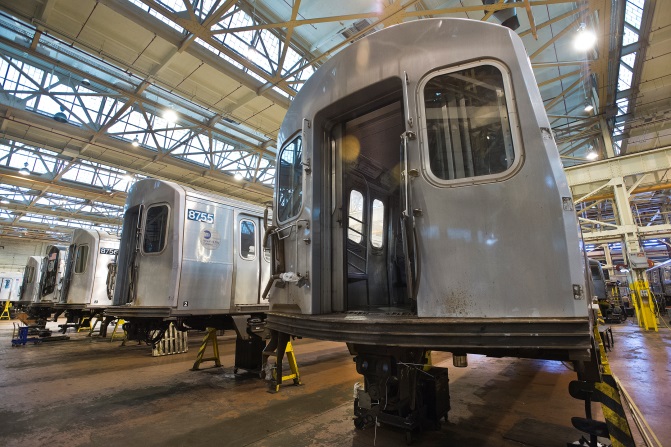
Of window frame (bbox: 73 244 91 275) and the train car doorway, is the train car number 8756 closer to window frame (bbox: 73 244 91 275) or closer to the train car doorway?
the train car doorway

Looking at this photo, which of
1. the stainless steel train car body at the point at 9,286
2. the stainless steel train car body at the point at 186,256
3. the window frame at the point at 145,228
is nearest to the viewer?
the stainless steel train car body at the point at 186,256

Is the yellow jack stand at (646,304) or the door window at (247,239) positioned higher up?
the door window at (247,239)

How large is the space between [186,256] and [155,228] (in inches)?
36.7

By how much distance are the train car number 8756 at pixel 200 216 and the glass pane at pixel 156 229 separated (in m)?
0.43

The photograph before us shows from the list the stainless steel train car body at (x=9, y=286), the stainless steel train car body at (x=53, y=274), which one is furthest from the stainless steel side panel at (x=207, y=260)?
the stainless steel train car body at (x=9, y=286)

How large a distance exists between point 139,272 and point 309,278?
4.65 m

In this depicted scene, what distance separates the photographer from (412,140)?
7.48ft

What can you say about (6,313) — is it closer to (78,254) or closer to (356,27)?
(78,254)

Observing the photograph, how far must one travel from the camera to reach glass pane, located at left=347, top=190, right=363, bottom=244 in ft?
15.5

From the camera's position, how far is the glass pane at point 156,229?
5945 mm

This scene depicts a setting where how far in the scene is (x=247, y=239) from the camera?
6.84 meters

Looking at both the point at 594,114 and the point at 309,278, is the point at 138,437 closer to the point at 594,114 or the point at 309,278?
the point at 309,278

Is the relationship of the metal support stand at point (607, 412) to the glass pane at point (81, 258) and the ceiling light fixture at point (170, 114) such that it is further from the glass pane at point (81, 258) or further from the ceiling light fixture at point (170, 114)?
the glass pane at point (81, 258)

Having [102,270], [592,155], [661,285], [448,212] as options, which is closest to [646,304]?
[592,155]
